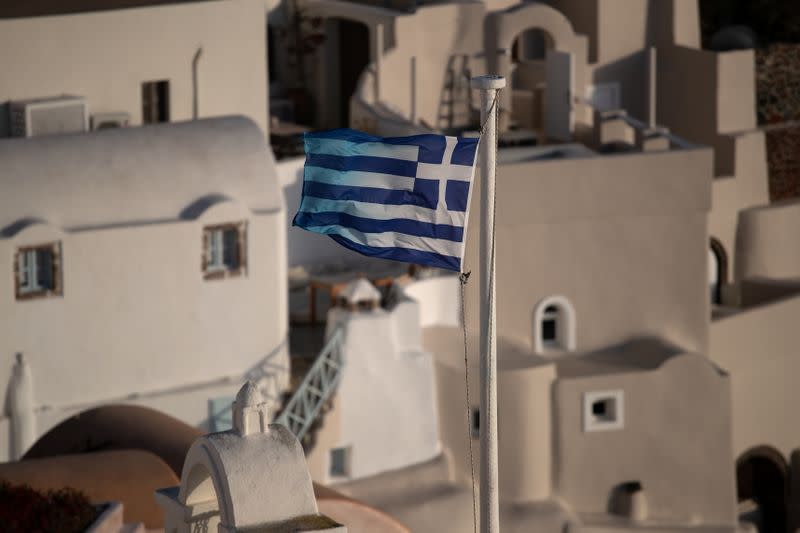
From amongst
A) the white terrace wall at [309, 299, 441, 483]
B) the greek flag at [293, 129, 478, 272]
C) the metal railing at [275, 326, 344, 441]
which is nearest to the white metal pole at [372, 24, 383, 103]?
the white terrace wall at [309, 299, 441, 483]

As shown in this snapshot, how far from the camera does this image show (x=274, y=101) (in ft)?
135

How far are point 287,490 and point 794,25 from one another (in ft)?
111

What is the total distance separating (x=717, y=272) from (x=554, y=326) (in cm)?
618

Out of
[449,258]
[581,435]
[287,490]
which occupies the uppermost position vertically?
[449,258]

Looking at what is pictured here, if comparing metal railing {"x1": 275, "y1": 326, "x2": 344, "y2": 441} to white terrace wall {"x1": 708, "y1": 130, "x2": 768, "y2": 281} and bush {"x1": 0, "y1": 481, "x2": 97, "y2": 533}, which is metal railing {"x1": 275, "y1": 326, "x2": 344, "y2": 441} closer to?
white terrace wall {"x1": 708, "y1": 130, "x2": 768, "y2": 281}

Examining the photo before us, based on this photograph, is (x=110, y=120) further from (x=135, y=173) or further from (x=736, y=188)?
(x=736, y=188)

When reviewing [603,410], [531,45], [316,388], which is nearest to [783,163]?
[531,45]

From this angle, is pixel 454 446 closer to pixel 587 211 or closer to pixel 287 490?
pixel 587 211

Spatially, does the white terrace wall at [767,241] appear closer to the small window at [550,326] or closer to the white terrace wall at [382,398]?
the small window at [550,326]

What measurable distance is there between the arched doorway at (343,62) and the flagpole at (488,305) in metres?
23.6

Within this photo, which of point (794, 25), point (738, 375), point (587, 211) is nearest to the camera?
point (587, 211)

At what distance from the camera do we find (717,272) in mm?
40656

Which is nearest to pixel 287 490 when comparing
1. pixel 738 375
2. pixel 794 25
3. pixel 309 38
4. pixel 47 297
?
pixel 47 297

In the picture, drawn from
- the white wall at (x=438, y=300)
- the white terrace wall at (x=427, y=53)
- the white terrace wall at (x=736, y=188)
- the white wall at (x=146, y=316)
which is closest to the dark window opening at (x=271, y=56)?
the white terrace wall at (x=427, y=53)
